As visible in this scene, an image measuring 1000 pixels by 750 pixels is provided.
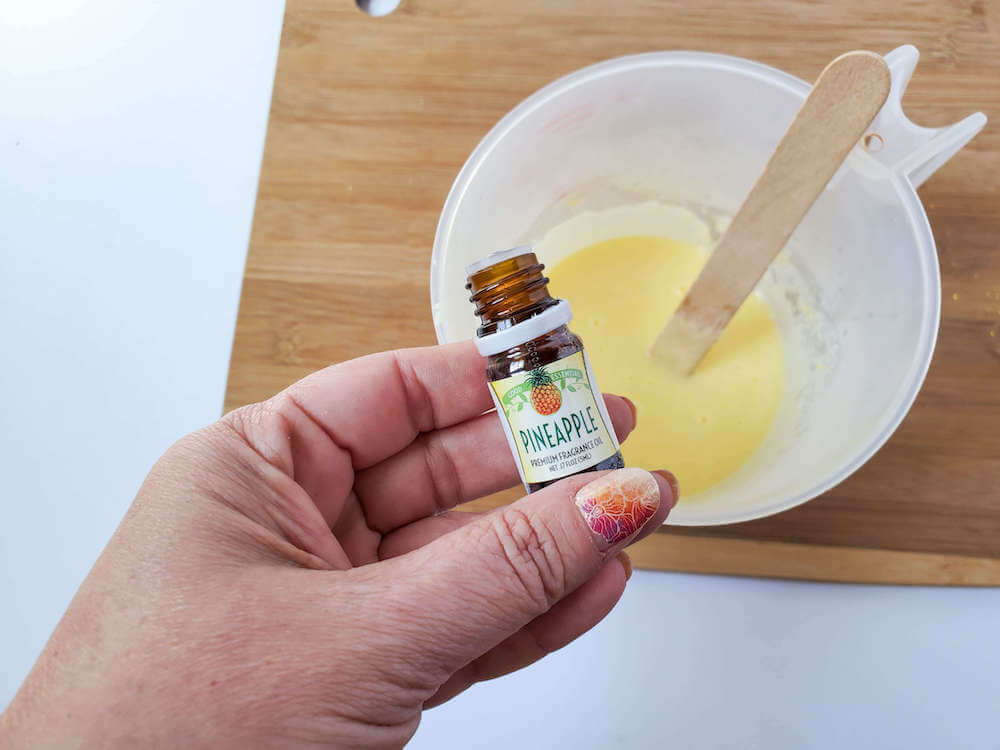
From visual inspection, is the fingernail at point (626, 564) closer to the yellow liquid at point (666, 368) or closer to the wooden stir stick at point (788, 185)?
the yellow liquid at point (666, 368)

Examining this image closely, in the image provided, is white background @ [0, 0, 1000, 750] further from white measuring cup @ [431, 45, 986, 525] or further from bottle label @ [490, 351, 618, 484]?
bottle label @ [490, 351, 618, 484]

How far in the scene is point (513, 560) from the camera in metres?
0.64

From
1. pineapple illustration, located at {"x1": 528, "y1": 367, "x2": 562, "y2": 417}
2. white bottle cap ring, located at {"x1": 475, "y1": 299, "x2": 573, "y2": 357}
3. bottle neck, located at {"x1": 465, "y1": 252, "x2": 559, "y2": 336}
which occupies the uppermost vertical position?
bottle neck, located at {"x1": 465, "y1": 252, "x2": 559, "y2": 336}

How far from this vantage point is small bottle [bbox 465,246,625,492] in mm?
689

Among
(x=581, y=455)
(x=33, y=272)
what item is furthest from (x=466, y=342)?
(x=33, y=272)

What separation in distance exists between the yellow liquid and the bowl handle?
0.32 meters

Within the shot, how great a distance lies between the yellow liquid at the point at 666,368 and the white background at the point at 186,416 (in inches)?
7.5

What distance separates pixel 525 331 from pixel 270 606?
33 cm

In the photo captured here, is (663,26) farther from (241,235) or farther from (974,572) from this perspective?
(974,572)

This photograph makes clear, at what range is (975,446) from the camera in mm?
999

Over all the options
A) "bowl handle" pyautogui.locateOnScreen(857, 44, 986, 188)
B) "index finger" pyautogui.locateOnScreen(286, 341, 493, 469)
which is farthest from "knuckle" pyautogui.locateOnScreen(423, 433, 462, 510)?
"bowl handle" pyautogui.locateOnScreen(857, 44, 986, 188)

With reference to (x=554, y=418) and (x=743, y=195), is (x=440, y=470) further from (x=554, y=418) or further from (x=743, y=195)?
(x=743, y=195)

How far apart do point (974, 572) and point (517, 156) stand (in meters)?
0.84

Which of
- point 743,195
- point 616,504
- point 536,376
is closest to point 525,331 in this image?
point 536,376
